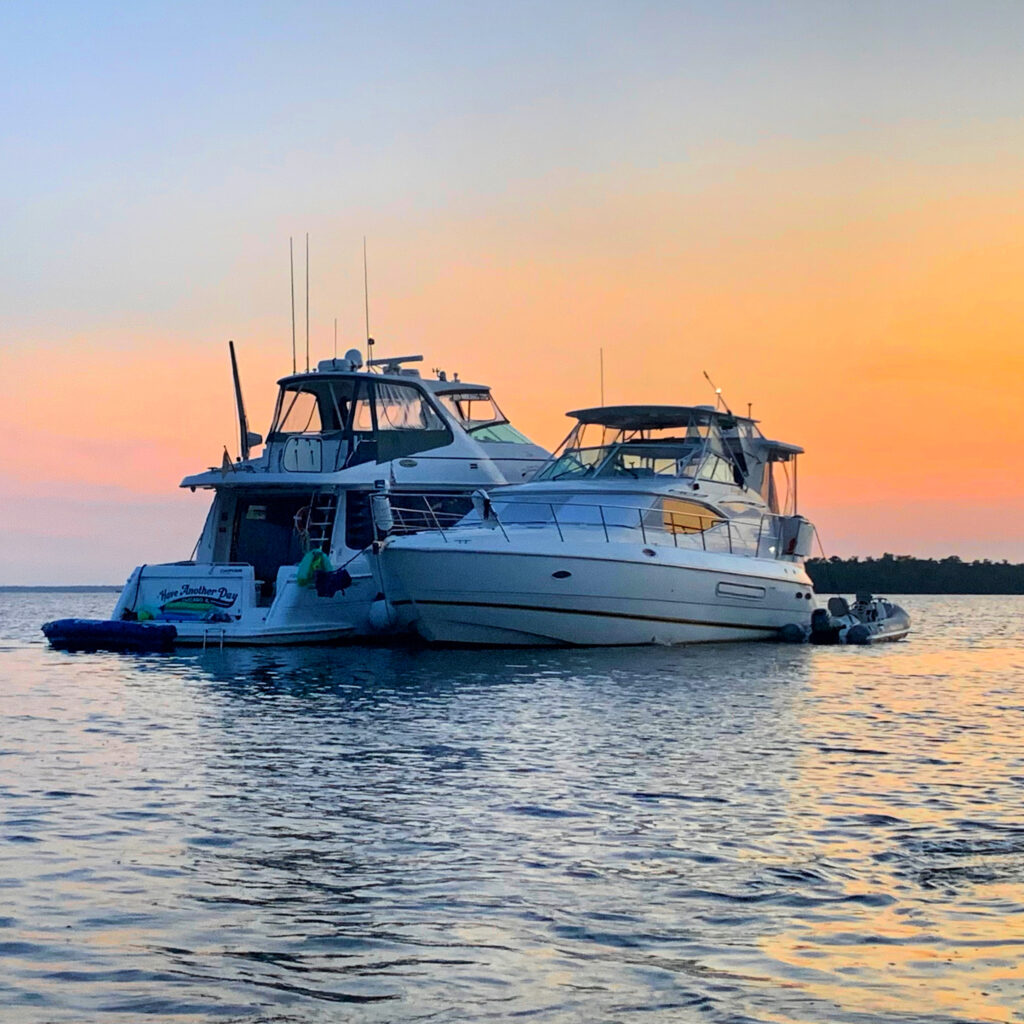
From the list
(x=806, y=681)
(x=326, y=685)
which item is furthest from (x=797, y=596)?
(x=326, y=685)

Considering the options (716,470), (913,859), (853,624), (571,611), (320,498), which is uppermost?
(716,470)

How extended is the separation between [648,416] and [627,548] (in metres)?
5.84

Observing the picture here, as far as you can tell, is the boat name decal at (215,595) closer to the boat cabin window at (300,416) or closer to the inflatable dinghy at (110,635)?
the inflatable dinghy at (110,635)

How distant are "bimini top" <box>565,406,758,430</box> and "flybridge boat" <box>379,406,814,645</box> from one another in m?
0.03

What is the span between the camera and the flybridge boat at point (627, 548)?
24.2 metres

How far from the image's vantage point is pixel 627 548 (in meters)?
25.0

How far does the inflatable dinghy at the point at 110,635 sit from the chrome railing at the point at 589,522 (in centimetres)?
452

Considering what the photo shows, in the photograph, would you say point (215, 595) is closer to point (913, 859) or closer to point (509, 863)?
point (509, 863)

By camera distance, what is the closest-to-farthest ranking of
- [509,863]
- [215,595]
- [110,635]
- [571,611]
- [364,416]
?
[509,863]
[571,611]
[215,595]
[110,635]
[364,416]

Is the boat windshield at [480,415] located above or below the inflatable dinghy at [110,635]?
above

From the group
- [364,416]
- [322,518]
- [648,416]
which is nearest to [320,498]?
[322,518]

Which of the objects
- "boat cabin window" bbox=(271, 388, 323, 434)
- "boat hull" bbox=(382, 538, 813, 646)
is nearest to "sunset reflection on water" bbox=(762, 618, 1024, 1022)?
"boat hull" bbox=(382, 538, 813, 646)

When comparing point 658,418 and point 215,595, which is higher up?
point 658,418

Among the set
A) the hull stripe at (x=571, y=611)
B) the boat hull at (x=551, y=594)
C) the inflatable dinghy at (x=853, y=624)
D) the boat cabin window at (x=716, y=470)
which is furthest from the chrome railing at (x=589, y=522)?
the inflatable dinghy at (x=853, y=624)
